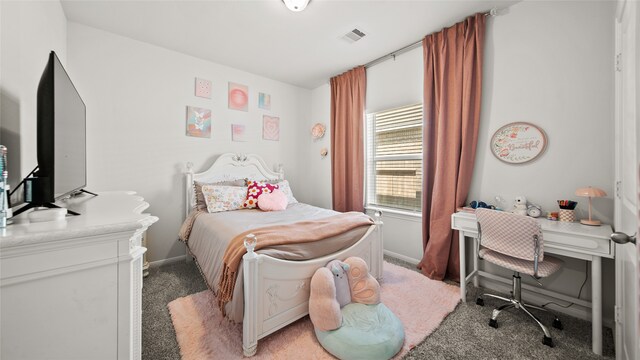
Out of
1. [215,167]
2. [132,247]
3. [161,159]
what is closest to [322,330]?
[132,247]

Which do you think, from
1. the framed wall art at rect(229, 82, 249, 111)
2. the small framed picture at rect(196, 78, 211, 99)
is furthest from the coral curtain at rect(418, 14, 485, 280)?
the small framed picture at rect(196, 78, 211, 99)

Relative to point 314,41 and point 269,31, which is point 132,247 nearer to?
point 269,31

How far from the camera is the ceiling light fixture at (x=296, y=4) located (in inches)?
75.7

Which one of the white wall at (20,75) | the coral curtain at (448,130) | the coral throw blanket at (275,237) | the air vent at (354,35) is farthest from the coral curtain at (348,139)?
the white wall at (20,75)

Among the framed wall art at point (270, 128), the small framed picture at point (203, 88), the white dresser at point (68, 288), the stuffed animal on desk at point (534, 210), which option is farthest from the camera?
the framed wall art at point (270, 128)

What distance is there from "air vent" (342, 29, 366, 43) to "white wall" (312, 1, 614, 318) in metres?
1.21

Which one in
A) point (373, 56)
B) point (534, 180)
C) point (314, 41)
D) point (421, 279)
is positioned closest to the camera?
point (534, 180)

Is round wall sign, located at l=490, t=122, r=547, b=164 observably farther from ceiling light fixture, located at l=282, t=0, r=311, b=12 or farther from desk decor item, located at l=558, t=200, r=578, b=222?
ceiling light fixture, located at l=282, t=0, r=311, b=12

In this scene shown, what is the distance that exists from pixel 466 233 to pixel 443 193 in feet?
1.62

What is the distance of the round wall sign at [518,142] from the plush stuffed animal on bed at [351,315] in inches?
65.3

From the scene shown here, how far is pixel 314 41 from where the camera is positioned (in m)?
2.63

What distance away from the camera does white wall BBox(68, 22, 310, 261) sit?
2.41 meters

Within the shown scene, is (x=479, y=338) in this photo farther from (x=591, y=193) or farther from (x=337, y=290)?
(x=591, y=193)

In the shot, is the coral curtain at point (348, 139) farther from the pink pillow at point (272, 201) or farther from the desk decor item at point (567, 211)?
the desk decor item at point (567, 211)
